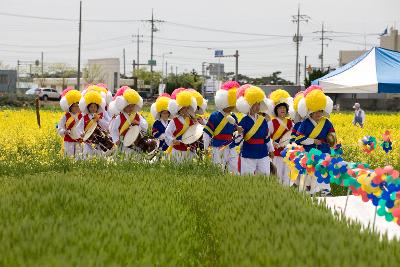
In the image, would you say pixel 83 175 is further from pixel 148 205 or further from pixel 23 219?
pixel 23 219

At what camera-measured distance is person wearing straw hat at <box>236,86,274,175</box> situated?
836cm

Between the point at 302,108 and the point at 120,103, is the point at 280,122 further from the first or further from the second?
the point at 120,103

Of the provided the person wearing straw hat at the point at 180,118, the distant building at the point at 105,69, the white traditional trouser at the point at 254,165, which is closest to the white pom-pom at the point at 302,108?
the white traditional trouser at the point at 254,165

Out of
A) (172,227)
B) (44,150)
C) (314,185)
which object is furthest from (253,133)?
(172,227)

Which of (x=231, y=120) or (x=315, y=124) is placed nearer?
(x=315, y=124)

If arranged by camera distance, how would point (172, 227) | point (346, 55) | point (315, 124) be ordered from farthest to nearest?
point (346, 55), point (315, 124), point (172, 227)

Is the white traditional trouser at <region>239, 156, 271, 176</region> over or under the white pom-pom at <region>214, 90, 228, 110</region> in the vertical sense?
under

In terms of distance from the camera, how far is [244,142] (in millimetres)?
8695

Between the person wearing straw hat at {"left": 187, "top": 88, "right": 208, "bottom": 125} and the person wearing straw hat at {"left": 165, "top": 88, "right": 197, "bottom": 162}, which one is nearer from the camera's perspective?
the person wearing straw hat at {"left": 165, "top": 88, "right": 197, "bottom": 162}

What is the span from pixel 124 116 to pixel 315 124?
322 cm

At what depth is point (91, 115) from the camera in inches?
405

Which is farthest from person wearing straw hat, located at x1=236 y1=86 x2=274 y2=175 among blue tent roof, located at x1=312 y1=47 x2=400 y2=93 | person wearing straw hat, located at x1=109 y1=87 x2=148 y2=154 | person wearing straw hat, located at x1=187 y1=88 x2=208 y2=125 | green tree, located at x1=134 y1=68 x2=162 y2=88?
green tree, located at x1=134 y1=68 x2=162 y2=88

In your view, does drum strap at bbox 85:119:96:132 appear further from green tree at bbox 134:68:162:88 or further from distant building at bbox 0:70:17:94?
green tree at bbox 134:68:162:88

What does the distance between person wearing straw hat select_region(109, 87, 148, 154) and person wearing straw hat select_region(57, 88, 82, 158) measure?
91 cm
